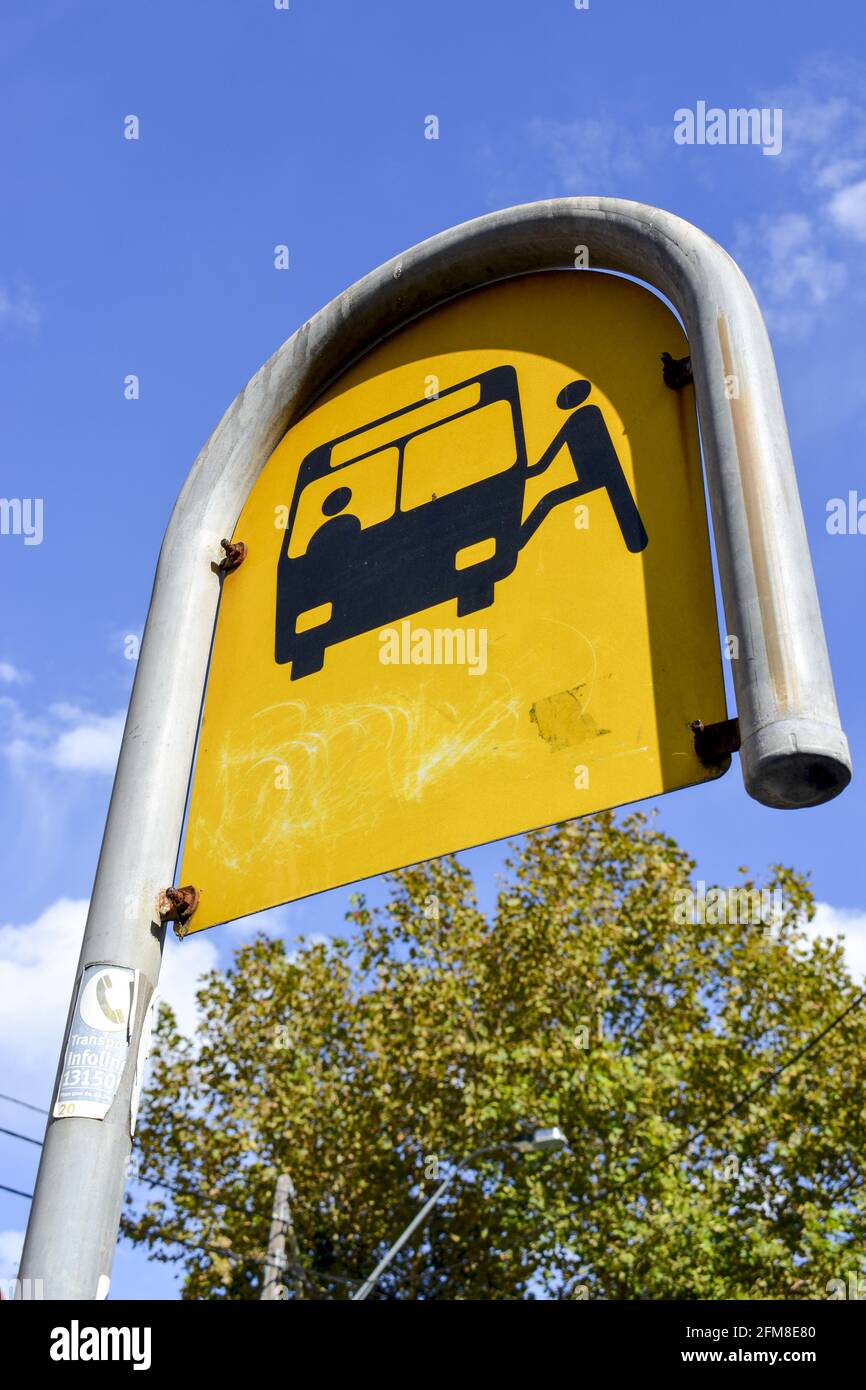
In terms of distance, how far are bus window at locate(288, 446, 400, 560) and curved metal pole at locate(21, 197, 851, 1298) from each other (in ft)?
0.80

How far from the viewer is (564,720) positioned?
8.44 ft

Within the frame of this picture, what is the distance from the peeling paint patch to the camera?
2.52m

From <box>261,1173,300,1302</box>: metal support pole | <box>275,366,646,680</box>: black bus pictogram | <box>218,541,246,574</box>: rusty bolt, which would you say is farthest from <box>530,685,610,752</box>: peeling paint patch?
<box>261,1173,300,1302</box>: metal support pole

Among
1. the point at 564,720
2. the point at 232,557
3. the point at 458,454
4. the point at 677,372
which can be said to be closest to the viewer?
the point at 564,720

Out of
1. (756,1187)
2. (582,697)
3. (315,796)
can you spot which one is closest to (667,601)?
(582,697)

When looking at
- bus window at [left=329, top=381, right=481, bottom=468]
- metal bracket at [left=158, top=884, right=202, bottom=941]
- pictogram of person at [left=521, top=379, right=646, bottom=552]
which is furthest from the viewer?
bus window at [left=329, top=381, right=481, bottom=468]

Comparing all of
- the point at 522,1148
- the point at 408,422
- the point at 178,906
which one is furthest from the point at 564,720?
the point at 522,1148

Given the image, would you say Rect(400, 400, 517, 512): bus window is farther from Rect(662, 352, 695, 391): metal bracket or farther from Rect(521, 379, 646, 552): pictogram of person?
Rect(662, 352, 695, 391): metal bracket

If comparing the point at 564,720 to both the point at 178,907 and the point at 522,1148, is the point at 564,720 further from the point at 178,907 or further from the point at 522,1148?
the point at 522,1148

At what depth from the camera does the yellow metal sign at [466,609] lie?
254cm

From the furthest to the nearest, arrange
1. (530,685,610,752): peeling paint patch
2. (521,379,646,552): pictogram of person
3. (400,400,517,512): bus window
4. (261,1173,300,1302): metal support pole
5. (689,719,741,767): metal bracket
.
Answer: (261,1173,300,1302): metal support pole < (400,400,517,512): bus window < (521,379,646,552): pictogram of person < (530,685,610,752): peeling paint patch < (689,719,741,767): metal bracket

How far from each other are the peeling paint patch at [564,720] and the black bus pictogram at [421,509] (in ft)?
1.16

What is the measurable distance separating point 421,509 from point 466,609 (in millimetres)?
403
